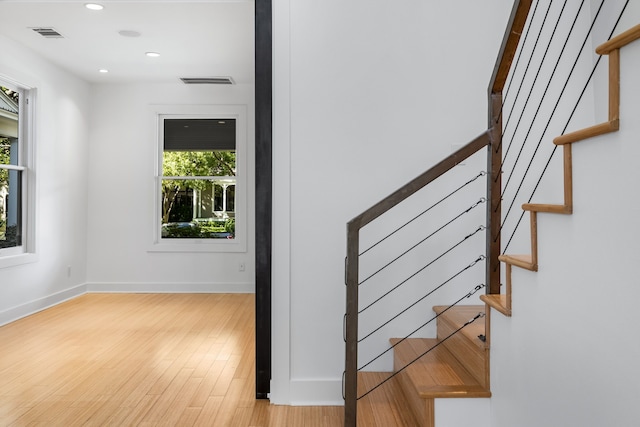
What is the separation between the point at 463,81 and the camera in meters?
2.86

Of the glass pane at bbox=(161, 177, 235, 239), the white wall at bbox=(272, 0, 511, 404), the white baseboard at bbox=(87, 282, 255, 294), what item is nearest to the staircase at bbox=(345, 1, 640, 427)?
the white wall at bbox=(272, 0, 511, 404)

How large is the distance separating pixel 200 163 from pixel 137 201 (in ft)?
3.14

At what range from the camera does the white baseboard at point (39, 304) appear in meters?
4.82

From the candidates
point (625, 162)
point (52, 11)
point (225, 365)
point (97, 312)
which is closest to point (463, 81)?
point (625, 162)

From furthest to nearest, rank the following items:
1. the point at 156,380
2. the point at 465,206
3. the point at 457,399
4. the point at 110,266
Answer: the point at 110,266 < the point at 156,380 < the point at 465,206 < the point at 457,399

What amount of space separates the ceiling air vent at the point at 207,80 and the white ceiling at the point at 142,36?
0.11 metres

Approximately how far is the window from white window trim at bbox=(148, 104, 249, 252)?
62.6 inches

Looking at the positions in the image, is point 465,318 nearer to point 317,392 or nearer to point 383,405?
point 383,405

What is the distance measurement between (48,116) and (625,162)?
18.9 feet

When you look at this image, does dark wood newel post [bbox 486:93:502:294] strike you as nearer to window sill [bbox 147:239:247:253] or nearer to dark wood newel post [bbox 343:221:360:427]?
dark wood newel post [bbox 343:221:360:427]

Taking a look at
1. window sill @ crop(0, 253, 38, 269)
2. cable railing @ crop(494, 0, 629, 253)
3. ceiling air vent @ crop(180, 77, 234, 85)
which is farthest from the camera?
ceiling air vent @ crop(180, 77, 234, 85)

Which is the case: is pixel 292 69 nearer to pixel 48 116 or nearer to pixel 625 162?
pixel 625 162

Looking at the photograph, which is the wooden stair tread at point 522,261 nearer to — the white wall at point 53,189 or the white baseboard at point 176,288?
the white wall at point 53,189

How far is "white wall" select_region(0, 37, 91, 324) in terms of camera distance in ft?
16.4
